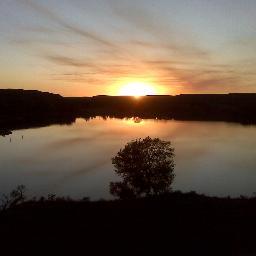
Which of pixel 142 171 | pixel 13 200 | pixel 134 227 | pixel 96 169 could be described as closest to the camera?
pixel 134 227

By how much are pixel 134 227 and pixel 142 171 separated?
80.5 feet

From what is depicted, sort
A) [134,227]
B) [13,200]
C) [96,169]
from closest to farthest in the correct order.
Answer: [134,227]
[13,200]
[96,169]

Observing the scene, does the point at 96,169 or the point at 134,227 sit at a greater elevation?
the point at 134,227

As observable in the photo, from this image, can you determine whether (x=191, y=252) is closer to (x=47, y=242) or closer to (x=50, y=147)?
(x=47, y=242)

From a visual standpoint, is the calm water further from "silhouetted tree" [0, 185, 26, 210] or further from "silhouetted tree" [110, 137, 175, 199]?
"silhouetted tree" [110, 137, 175, 199]

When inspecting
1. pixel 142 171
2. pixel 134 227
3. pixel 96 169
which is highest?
pixel 142 171

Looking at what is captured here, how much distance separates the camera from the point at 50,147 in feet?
639

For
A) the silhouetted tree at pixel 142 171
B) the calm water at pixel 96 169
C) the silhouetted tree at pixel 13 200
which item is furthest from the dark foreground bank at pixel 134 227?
the calm water at pixel 96 169

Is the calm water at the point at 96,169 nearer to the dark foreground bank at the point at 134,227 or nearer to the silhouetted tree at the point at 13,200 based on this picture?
the silhouetted tree at the point at 13,200

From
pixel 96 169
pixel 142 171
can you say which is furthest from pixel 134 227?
pixel 96 169

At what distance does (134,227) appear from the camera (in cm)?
4062

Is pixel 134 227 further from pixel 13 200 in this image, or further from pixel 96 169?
pixel 96 169

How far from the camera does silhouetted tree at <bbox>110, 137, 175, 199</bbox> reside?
2542 inches

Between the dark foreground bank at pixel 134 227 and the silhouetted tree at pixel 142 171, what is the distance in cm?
1170
